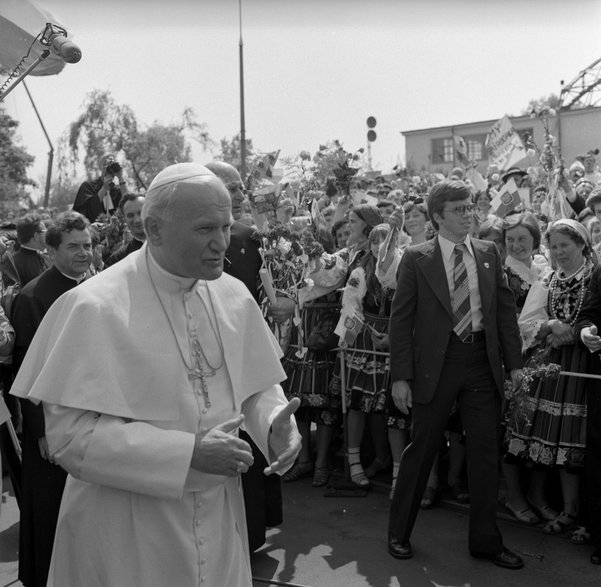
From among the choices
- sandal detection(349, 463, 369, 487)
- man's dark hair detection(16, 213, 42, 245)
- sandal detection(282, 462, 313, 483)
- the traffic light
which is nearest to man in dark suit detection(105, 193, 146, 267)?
man's dark hair detection(16, 213, 42, 245)

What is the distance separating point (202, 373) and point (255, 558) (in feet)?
9.08

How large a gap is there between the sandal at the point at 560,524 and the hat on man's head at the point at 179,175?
3.79 metres

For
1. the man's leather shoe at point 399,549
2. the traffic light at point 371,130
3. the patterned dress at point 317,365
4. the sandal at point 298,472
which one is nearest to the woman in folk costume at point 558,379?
the man's leather shoe at point 399,549

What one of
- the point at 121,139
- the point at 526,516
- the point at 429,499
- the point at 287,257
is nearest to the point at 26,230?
the point at 287,257

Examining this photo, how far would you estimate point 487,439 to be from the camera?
4.45 metres

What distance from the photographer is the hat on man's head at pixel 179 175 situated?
7.41ft

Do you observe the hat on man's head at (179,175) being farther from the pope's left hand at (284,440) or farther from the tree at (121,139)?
the tree at (121,139)

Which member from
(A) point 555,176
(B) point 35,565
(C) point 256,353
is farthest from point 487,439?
(A) point 555,176

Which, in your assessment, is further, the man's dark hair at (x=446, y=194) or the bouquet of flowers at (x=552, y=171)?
the bouquet of flowers at (x=552, y=171)

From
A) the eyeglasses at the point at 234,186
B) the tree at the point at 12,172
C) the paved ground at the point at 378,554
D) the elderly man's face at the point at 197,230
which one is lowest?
the paved ground at the point at 378,554

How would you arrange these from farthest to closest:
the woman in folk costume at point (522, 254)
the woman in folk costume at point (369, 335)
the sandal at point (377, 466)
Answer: the sandal at point (377, 466)
the woman in folk costume at point (369, 335)
the woman in folk costume at point (522, 254)

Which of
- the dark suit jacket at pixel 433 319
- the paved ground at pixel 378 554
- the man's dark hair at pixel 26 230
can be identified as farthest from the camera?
the man's dark hair at pixel 26 230

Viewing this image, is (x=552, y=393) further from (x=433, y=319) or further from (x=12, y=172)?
(x=12, y=172)

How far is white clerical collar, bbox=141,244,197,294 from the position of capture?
7.73ft
